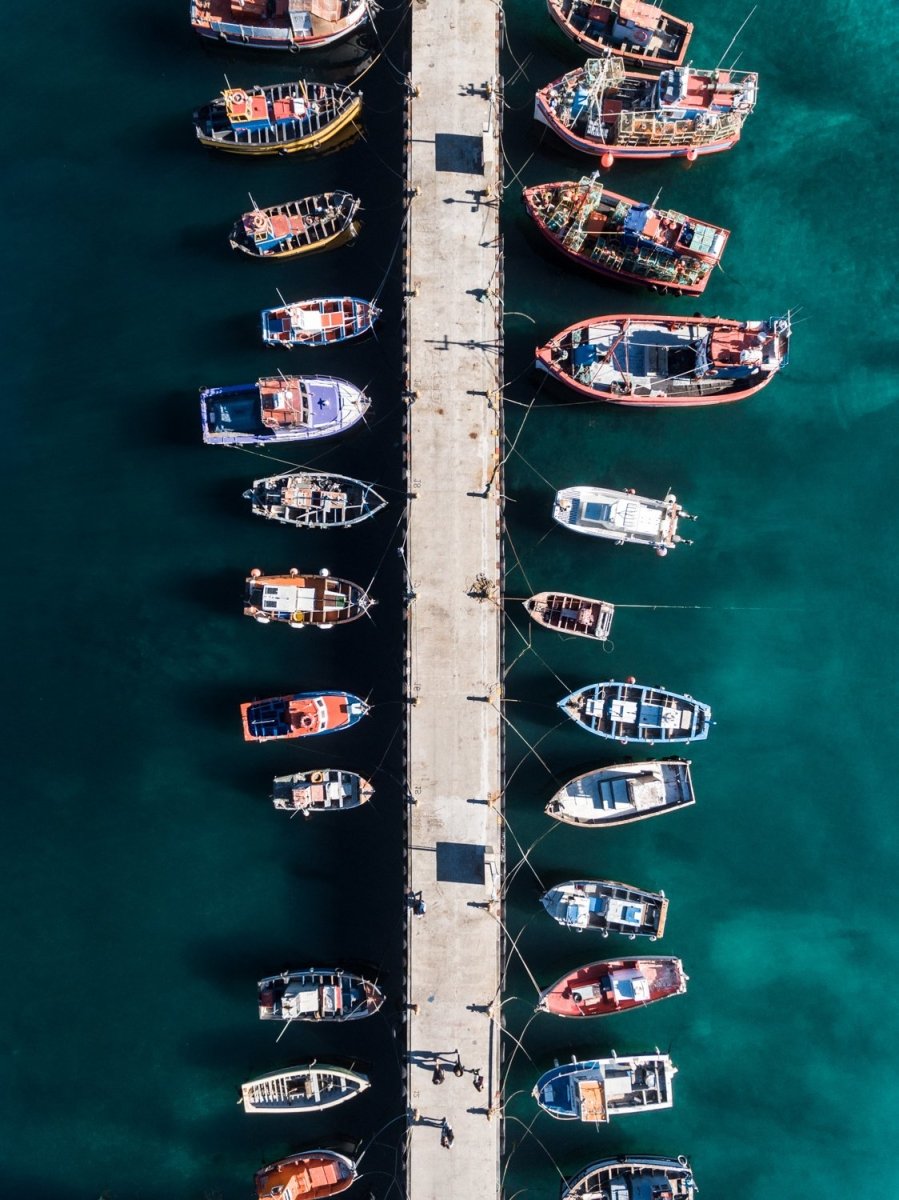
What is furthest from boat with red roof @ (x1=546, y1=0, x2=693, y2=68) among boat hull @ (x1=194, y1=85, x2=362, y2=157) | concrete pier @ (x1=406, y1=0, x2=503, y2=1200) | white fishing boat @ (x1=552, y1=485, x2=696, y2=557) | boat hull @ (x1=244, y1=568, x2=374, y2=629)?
boat hull @ (x1=244, y1=568, x2=374, y2=629)

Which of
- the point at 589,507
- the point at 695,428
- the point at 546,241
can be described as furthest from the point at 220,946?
the point at 546,241

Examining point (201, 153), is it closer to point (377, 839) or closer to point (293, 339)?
point (293, 339)

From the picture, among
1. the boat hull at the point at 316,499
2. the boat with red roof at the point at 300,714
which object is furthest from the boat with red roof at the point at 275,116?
the boat with red roof at the point at 300,714

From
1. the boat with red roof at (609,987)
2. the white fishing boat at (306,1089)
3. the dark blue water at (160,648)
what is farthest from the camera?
the dark blue water at (160,648)

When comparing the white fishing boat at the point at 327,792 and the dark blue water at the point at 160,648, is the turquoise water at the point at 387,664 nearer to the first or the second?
the dark blue water at the point at 160,648

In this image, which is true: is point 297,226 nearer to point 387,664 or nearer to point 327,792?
point 387,664

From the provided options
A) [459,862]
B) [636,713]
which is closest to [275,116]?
[636,713]
